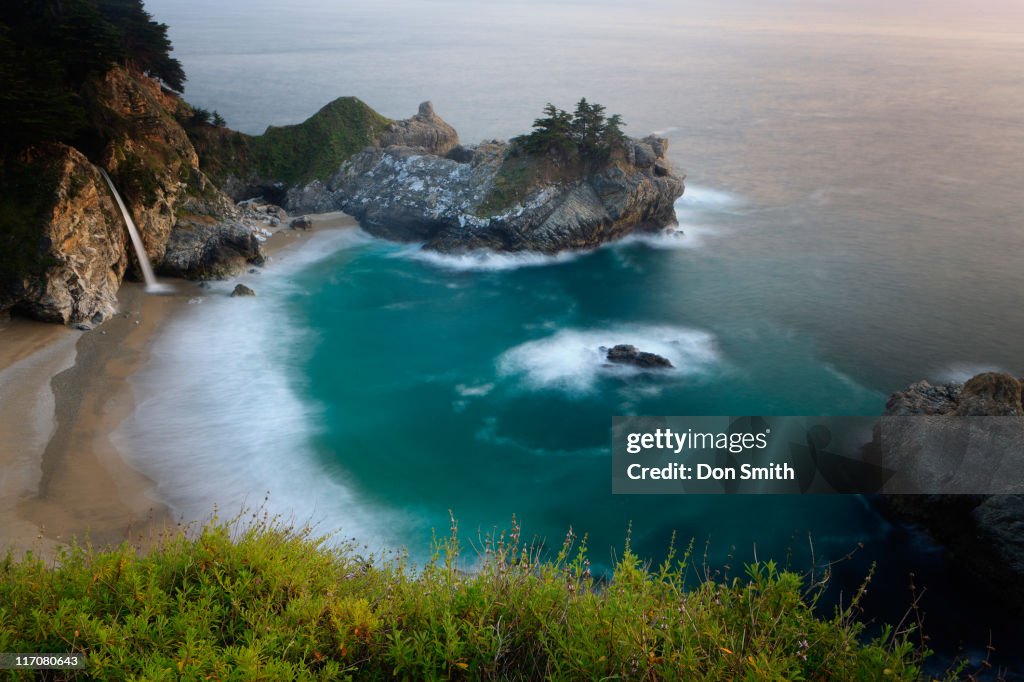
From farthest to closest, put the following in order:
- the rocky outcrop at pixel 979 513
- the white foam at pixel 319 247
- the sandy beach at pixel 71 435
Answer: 1. the white foam at pixel 319 247
2. the sandy beach at pixel 71 435
3. the rocky outcrop at pixel 979 513

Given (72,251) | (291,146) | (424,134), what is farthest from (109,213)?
(424,134)

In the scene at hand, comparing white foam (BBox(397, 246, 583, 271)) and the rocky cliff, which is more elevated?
the rocky cliff

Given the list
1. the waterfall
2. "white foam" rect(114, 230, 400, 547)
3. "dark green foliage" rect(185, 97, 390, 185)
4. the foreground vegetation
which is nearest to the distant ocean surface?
"white foam" rect(114, 230, 400, 547)

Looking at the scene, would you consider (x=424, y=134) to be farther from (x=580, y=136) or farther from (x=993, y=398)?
(x=993, y=398)

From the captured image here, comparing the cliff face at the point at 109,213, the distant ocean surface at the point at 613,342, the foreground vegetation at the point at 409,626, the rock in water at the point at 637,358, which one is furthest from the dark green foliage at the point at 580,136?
the foreground vegetation at the point at 409,626

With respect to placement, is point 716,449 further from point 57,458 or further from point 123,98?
point 123,98

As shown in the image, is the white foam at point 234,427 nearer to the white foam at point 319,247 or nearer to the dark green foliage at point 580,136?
the white foam at point 319,247

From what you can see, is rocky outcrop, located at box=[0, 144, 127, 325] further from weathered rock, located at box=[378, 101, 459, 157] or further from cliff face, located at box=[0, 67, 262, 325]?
weathered rock, located at box=[378, 101, 459, 157]

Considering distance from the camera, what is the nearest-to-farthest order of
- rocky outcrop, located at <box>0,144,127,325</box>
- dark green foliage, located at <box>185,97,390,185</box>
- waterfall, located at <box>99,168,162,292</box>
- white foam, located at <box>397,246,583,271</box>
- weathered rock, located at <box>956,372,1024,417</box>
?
weathered rock, located at <box>956,372,1024,417</box>, rocky outcrop, located at <box>0,144,127,325</box>, waterfall, located at <box>99,168,162,292</box>, white foam, located at <box>397,246,583,271</box>, dark green foliage, located at <box>185,97,390,185</box>
